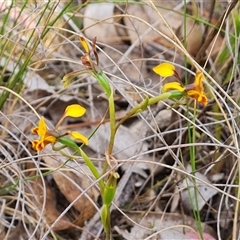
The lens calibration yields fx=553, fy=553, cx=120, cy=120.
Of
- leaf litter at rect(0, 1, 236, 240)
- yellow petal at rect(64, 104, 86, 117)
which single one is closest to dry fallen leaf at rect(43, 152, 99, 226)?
leaf litter at rect(0, 1, 236, 240)

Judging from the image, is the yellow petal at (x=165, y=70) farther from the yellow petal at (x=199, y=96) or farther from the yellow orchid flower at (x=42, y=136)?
the yellow orchid flower at (x=42, y=136)

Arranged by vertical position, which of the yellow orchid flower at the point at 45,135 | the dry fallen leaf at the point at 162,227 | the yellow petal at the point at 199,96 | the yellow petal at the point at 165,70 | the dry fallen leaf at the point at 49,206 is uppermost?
the yellow petal at the point at 165,70

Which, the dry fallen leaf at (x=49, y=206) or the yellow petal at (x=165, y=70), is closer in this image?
the yellow petal at (x=165, y=70)

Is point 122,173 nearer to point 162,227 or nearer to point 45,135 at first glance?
point 162,227

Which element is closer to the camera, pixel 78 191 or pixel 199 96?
pixel 199 96

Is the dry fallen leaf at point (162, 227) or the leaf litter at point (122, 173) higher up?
the leaf litter at point (122, 173)

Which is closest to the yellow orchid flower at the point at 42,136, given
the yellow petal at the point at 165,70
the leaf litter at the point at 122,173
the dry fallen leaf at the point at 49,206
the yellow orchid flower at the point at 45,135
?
the yellow orchid flower at the point at 45,135

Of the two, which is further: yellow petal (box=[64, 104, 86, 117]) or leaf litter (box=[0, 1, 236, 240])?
leaf litter (box=[0, 1, 236, 240])

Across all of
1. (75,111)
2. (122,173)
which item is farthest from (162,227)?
(75,111)

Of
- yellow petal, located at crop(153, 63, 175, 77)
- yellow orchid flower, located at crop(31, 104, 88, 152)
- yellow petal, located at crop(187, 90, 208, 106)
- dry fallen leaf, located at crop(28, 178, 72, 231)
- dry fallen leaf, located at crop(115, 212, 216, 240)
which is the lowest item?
dry fallen leaf, located at crop(115, 212, 216, 240)

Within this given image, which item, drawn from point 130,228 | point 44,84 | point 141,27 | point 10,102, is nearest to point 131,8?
point 141,27

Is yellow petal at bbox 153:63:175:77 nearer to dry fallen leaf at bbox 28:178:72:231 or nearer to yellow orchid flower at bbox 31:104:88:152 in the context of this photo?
yellow orchid flower at bbox 31:104:88:152
